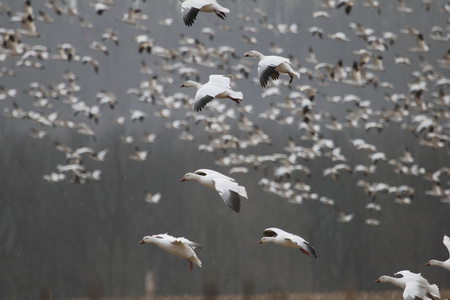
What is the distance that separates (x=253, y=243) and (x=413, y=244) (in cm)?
438

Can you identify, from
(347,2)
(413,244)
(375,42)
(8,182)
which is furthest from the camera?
(413,244)

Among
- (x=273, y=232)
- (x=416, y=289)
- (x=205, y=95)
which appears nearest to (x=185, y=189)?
(x=273, y=232)

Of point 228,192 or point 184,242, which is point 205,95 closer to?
point 228,192

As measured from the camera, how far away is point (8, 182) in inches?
679

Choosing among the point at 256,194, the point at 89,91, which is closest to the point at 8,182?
the point at 89,91

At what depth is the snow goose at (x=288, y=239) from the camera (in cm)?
564

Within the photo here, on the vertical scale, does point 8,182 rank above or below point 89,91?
below

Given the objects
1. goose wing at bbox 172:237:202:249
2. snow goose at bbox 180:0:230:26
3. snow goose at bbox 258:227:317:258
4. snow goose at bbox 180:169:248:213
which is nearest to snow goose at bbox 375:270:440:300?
snow goose at bbox 258:227:317:258

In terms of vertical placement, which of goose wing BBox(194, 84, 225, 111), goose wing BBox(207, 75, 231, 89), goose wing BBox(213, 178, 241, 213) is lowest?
goose wing BBox(213, 178, 241, 213)

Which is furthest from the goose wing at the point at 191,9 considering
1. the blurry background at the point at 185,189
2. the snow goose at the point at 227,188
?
the blurry background at the point at 185,189

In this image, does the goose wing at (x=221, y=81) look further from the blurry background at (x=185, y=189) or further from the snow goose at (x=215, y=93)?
the blurry background at (x=185, y=189)

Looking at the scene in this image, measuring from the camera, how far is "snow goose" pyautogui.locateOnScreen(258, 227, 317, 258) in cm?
564

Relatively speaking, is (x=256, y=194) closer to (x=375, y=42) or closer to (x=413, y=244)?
(x=413, y=244)

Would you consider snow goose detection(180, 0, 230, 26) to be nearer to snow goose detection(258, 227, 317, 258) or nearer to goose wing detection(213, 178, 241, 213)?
goose wing detection(213, 178, 241, 213)
